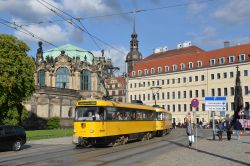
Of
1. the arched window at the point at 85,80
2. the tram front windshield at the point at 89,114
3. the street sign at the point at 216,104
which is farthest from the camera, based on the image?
the arched window at the point at 85,80

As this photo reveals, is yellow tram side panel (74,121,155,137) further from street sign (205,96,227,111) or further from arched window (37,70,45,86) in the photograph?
arched window (37,70,45,86)

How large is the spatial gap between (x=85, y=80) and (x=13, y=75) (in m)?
42.3

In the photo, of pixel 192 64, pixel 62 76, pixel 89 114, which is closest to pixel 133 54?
pixel 192 64

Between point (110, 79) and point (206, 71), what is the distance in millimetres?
57379

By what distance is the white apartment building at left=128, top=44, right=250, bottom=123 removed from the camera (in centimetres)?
8975

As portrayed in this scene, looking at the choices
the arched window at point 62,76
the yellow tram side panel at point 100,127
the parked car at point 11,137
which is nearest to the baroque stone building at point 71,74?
the arched window at point 62,76

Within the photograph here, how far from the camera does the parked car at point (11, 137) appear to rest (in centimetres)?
2534

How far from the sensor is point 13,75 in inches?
1853

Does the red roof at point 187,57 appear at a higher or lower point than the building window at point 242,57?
higher

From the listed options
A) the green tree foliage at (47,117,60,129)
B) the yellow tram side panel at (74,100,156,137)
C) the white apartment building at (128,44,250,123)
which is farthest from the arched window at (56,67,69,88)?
the yellow tram side panel at (74,100,156,137)

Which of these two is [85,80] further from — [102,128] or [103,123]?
[102,128]

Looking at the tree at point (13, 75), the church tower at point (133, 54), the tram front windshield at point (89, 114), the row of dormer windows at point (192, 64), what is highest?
the church tower at point (133, 54)

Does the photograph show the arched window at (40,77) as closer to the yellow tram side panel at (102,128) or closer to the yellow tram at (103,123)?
the yellow tram at (103,123)

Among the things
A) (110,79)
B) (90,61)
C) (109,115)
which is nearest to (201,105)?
(90,61)
